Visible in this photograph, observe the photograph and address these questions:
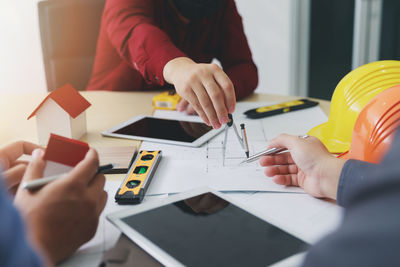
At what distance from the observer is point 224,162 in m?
0.81

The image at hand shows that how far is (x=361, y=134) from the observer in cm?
67

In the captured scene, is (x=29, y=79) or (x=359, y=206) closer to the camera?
(x=359, y=206)

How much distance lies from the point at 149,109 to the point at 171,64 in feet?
0.93

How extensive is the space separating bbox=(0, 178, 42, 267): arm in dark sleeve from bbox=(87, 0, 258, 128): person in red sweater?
565 millimetres

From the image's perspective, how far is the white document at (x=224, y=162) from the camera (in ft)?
2.30

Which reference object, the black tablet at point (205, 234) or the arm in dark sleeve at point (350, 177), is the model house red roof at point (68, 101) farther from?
the arm in dark sleeve at point (350, 177)

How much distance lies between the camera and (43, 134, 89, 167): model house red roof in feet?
1.72

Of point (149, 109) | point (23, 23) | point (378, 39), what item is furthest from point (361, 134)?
point (23, 23)

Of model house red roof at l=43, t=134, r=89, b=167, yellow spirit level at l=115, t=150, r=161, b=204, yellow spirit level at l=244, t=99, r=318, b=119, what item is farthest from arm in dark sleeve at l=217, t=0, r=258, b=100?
model house red roof at l=43, t=134, r=89, b=167

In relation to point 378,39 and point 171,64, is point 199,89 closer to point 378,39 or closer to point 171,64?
point 171,64

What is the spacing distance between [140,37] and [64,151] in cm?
66

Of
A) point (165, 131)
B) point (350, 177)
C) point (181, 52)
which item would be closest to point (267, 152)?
point (350, 177)

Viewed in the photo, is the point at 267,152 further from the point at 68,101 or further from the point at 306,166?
the point at 68,101

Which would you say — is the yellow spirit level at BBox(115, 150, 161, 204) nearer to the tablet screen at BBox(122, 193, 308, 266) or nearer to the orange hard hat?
the tablet screen at BBox(122, 193, 308, 266)
